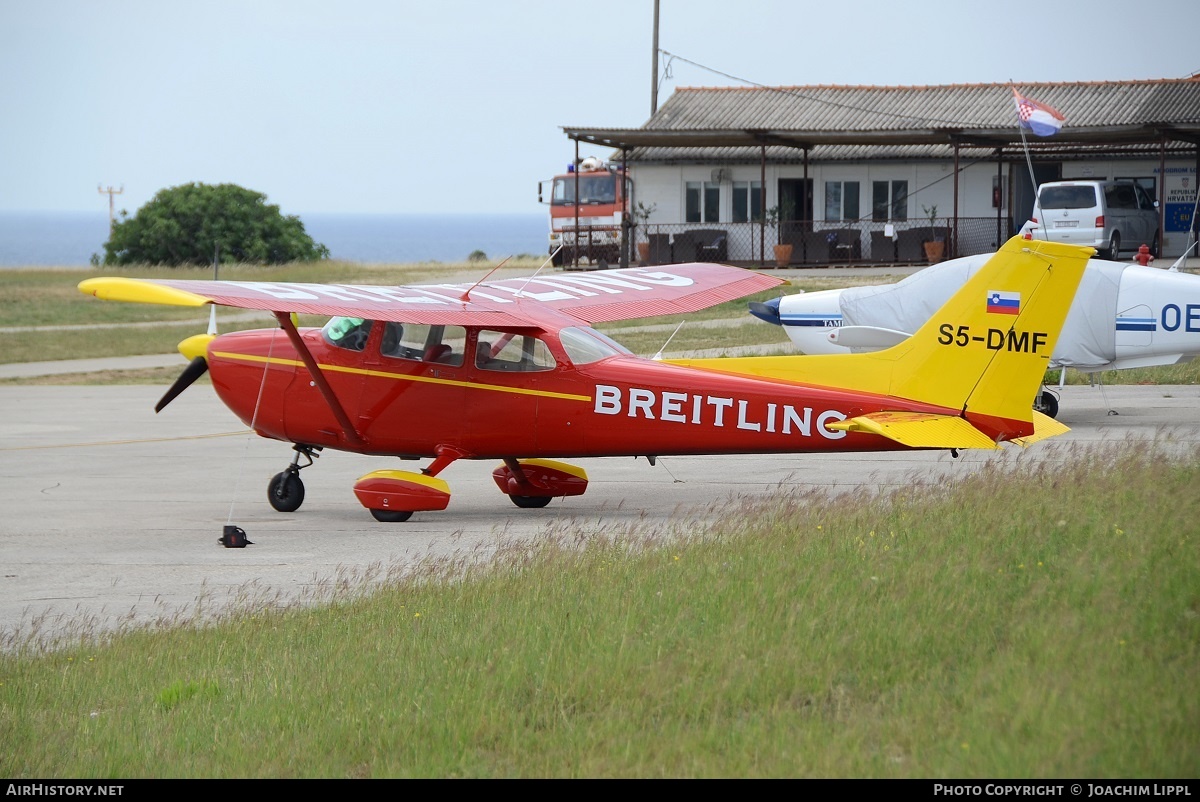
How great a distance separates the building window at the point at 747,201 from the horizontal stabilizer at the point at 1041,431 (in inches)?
1220

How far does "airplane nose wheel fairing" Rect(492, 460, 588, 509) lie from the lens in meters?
12.0

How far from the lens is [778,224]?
38844 millimetres

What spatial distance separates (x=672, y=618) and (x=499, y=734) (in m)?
1.43

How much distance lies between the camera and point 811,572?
7.03m

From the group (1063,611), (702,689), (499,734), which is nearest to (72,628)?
(499,734)

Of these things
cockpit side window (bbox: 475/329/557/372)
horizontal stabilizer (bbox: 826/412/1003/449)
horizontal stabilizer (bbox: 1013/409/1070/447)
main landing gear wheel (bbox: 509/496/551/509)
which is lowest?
main landing gear wheel (bbox: 509/496/551/509)

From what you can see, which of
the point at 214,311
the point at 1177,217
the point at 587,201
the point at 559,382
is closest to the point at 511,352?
the point at 559,382

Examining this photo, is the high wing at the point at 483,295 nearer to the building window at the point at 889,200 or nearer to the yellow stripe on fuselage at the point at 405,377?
the yellow stripe on fuselage at the point at 405,377

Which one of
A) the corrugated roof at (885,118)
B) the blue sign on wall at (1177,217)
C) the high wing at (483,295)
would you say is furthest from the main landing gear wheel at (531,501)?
the blue sign on wall at (1177,217)

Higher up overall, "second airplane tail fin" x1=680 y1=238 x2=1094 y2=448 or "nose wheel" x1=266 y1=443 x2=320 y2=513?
"second airplane tail fin" x1=680 y1=238 x2=1094 y2=448

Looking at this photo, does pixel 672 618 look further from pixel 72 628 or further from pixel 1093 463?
pixel 1093 463

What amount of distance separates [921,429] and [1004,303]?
1.34 metres

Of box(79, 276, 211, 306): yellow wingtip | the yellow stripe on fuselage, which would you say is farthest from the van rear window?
box(79, 276, 211, 306): yellow wingtip

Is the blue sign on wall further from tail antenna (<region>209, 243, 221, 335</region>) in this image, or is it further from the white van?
tail antenna (<region>209, 243, 221, 335</region>)
